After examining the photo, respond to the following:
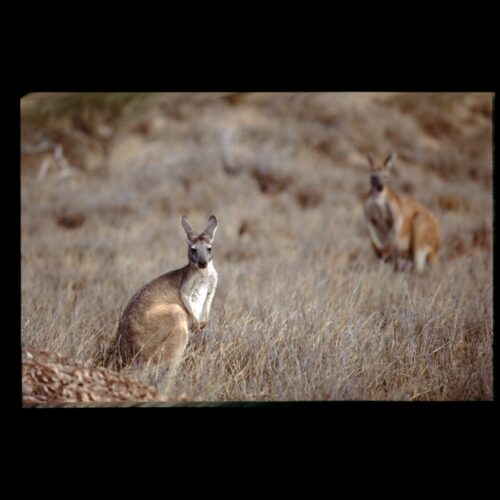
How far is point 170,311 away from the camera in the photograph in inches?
180

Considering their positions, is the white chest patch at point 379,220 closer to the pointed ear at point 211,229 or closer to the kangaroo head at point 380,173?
the kangaroo head at point 380,173

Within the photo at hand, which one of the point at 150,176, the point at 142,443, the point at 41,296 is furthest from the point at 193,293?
the point at 150,176

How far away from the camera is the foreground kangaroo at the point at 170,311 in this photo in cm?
453

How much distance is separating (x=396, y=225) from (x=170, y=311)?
430 centimetres

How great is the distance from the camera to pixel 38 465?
4801mm

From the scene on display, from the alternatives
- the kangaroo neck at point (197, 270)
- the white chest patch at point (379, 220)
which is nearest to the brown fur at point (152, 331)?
the kangaroo neck at point (197, 270)

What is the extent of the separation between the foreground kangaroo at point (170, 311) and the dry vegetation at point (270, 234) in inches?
7.2

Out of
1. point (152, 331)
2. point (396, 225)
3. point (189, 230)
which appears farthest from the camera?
point (396, 225)

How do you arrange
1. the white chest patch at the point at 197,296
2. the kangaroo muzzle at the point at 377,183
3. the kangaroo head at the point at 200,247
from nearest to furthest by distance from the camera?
the kangaroo head at the point at 200,247 → the white chest patch at the point at 197,296 → the kangaroo muzzle at the point at 377,183

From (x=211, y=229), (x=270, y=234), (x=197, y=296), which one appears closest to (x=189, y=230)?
(x=211, y=229)

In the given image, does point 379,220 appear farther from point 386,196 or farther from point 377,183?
point 377,183

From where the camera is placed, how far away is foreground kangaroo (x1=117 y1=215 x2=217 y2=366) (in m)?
4.53

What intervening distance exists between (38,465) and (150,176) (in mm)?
6493

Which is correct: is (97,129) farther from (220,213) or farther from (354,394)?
(354,394)
